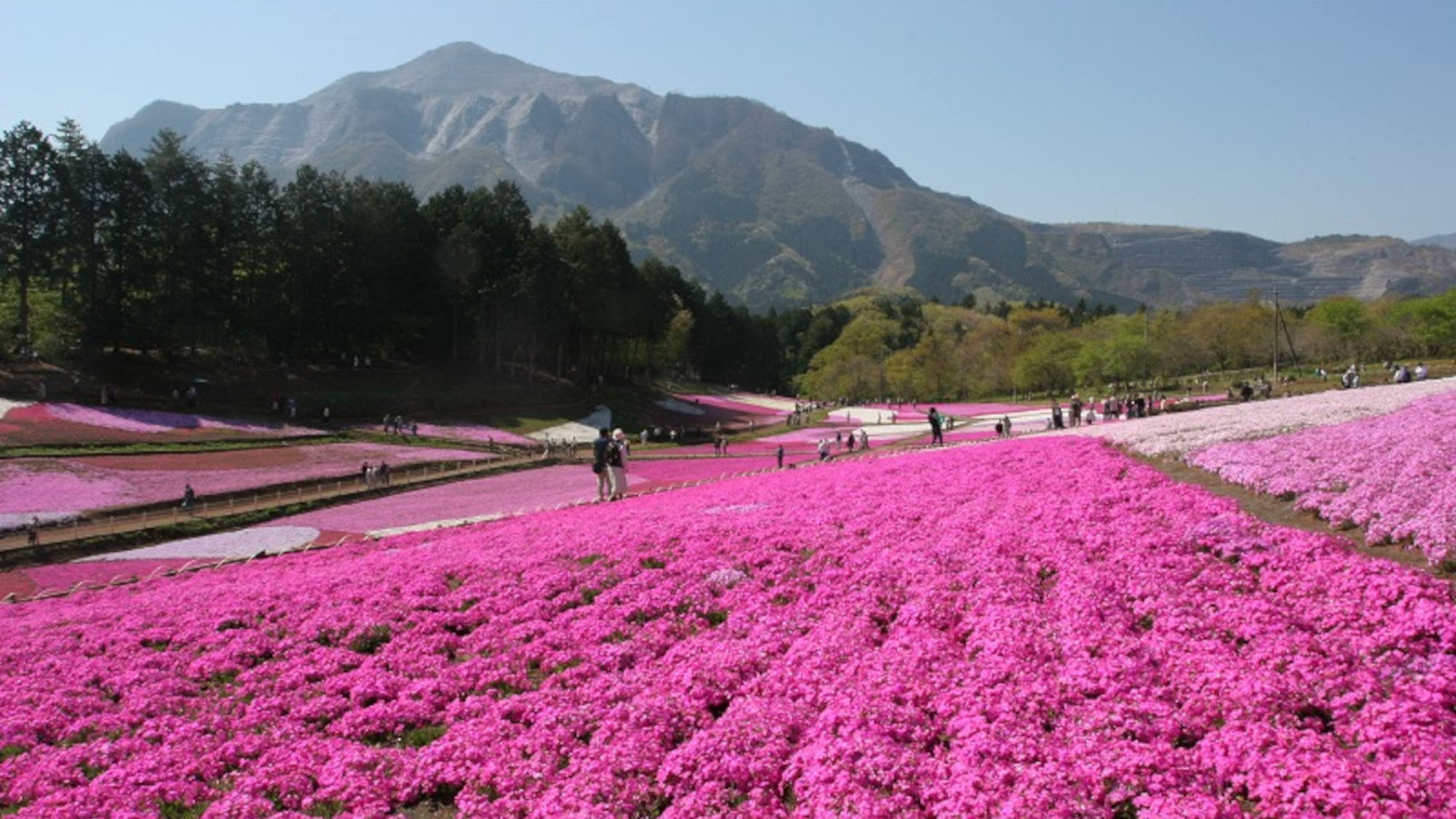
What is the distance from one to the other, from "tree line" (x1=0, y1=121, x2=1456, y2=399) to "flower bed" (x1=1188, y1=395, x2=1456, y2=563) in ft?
187

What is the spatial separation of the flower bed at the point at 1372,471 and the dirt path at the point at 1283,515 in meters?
0.16

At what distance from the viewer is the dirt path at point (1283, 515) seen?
477 inches

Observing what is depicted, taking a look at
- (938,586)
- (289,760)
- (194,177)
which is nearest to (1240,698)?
(938,586)

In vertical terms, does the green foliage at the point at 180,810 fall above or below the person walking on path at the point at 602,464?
below

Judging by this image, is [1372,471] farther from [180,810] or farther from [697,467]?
[697,467]

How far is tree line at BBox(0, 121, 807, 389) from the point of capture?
56.0m

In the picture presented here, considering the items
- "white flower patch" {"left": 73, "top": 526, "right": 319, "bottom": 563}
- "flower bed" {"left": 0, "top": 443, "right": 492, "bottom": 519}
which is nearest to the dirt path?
"white flower patch" {"left": 73, "top": 526, "right": 319, "bottom": 563}

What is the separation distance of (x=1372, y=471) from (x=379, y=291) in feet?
218

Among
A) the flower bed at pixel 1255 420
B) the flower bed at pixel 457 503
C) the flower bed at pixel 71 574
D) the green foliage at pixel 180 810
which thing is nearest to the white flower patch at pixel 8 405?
the flower bed at pixel 457 503

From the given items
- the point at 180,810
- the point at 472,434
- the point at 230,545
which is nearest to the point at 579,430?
the point at 472,434

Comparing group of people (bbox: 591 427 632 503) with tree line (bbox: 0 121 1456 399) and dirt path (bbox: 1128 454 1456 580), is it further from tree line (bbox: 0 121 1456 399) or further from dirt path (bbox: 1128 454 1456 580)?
tree line (bbox: 0 121 1456 399)

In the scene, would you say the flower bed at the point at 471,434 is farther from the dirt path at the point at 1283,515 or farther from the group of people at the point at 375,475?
the dirt path at the point at 1283,515

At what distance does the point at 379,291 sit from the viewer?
6856 centimetres

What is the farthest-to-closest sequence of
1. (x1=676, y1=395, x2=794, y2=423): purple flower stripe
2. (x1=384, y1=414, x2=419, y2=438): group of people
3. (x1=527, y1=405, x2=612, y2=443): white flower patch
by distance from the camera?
(x1=676, y1=395, x2=794, y2=423): purple flower stripe, (x1=527, y1=405, x2=612, y2=443): white flower patch, (x1=384, y1=414, x2=419, y2=438): group of people
